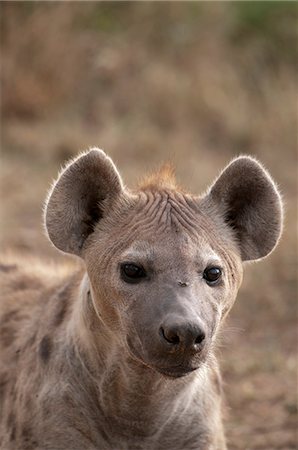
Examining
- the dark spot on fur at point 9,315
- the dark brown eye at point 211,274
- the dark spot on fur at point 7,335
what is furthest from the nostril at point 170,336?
the dark spot on fur at point 9,315

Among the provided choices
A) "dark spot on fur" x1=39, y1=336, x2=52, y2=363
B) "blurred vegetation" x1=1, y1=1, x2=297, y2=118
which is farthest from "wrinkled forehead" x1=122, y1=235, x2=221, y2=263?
"blurred vegetation" x1=1, y1=1, x2=297, y2=118

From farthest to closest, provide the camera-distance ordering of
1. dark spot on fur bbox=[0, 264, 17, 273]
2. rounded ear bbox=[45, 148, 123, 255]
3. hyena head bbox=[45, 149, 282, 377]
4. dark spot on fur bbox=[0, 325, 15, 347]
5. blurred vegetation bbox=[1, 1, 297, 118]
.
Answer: blurred vegetation bbox=[1, 1, 297, 118] < dark spot on fur bbox=[0, 264, 17, 273] < dark spot on fur bbox=[0, 325, 15, 347] < rounded ear bbox=[45, 148, 123, 255] < hyena head bbox=[45, 149, 282, 377]

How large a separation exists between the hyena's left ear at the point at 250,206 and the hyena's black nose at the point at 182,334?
68 centimetres

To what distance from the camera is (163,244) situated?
3.24m

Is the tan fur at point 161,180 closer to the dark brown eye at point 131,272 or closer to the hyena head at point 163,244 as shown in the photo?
the hyena head at point 163,244

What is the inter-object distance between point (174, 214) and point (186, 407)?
702 mm

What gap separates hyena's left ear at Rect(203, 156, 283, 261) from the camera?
3582mm

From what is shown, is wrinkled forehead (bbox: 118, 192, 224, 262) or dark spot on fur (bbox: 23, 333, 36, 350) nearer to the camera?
wrinkled forehead (bbox: 118, 192, 224, 262)

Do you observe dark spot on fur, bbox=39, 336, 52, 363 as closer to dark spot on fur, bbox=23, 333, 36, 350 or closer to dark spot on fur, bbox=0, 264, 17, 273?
dark spot on fur, bbox=23, 333, 36, 350

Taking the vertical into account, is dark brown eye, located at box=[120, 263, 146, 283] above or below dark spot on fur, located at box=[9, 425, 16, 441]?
above

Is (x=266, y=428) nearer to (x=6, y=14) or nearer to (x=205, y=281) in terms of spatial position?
(x=205, y=281)

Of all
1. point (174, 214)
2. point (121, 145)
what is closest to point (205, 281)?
point (174, 214)

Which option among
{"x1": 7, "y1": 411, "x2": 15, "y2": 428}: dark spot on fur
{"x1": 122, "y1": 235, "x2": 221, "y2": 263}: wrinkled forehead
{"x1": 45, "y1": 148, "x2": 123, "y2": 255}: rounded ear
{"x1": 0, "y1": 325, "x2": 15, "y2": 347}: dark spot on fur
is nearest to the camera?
{"x1": 122, "y1": 235, "x2": 221, "y2": 263}: wrinkled forehead

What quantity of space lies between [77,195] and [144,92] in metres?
8.48
